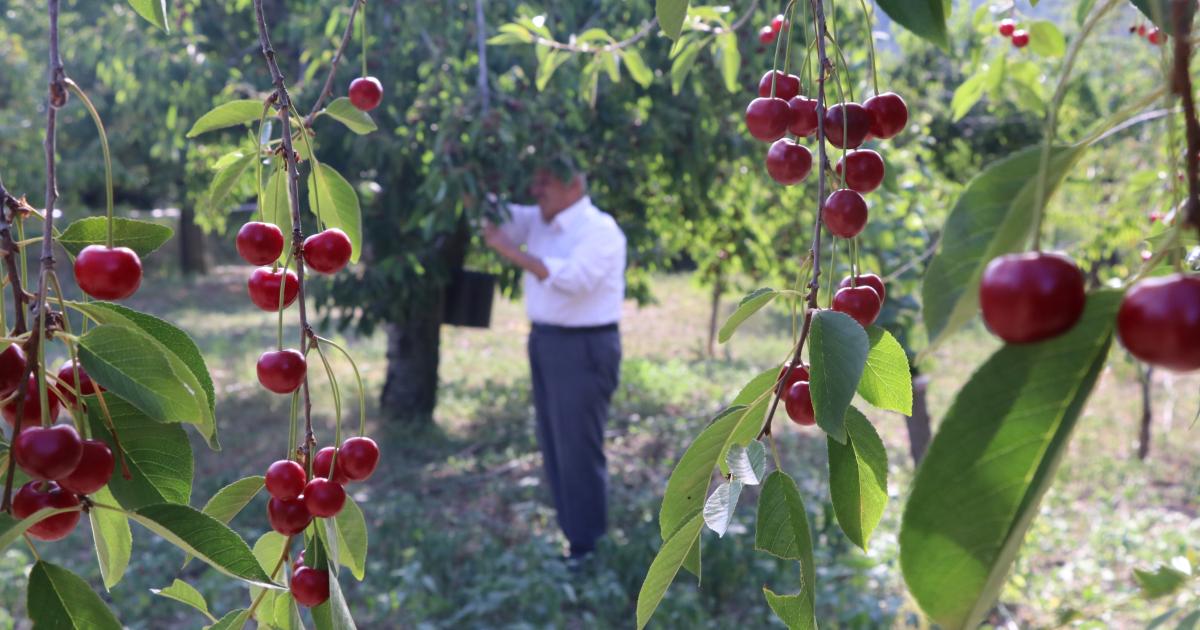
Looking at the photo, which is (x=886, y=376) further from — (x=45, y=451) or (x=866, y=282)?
(x=45, y=451)

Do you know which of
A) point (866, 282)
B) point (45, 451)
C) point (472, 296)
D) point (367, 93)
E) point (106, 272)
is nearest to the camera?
point (45, 451)

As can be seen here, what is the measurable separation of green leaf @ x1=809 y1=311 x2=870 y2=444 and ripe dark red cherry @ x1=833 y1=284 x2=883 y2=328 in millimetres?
148

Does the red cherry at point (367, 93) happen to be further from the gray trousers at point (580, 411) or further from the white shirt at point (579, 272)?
the gray trousers at point (580, 411)

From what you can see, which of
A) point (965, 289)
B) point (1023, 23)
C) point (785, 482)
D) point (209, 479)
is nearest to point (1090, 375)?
point (965, 289)

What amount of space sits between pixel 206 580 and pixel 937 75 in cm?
634

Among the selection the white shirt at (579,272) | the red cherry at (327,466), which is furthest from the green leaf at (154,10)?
the white shirt at (579,272)

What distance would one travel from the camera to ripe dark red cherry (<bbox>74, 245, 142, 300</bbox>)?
0.62 m

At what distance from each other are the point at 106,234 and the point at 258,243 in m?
0.13

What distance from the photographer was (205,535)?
552 millimetres

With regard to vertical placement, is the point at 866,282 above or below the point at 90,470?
above

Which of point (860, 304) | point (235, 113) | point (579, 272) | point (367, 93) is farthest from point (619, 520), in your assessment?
point (860, 304)

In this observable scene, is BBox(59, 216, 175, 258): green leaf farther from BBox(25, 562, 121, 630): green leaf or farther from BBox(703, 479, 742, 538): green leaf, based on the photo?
BBox(703, 479, 742, 538): green leaf

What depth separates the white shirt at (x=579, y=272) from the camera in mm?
4090

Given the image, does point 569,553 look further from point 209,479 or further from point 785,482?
point 785,482
